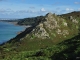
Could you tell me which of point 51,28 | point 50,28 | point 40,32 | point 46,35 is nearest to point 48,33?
point 46,35

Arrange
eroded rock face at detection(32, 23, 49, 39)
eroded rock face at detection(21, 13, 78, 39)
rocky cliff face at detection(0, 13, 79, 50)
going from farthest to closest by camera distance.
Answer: eroded rock face at detection(21, 13, 78, 39)
eroded rock face at detection(32, 23, 49, 39)
rocky cliff face at detection(0, 13, 79, 50)

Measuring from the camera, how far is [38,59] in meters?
48.6

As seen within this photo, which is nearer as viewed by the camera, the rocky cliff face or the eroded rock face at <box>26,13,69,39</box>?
the rocky cliff face

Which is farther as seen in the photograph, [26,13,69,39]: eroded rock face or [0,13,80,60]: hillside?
[26,13,69,39]: eroded rock face

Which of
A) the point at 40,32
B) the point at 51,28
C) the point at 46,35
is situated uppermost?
the point at 51,28

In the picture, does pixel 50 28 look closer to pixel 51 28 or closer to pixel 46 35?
pixel 51 28

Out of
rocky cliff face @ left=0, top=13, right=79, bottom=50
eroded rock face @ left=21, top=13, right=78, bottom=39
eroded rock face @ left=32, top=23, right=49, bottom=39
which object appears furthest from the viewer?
eroded rock face @ left=21, top=13, right=78, bottom=39

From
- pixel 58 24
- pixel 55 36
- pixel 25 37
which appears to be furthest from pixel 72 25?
pixel 25 37

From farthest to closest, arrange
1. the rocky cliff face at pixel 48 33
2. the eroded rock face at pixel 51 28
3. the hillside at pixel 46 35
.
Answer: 1. the eroded rock face at pixel 51 28
2. the rocky cliff face at pixel 48 33
3. the hillside at pixel 46 35

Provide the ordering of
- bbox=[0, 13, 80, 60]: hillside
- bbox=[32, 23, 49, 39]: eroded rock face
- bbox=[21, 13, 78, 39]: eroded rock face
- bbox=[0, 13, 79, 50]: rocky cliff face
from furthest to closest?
bbox=[21, 13, 78, 39]: eroded rock face → bbox=[32, 23, 49, 39]: eroded rock face → bbox=[0, 13, 79, 50]: rocky cliff face → bbox=[0, 13, 80, 60]: hillside

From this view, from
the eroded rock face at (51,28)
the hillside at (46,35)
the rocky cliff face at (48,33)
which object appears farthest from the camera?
the eroded rock face at (51,28)

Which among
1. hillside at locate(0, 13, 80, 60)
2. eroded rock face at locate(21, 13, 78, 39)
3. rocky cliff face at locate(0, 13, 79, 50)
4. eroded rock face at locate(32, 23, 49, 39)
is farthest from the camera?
eroded rock face at locate(21, 13, 78, 39)

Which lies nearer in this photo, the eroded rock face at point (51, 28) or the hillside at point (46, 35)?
the hillside at point (46, 35)

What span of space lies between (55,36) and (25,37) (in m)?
13.8
